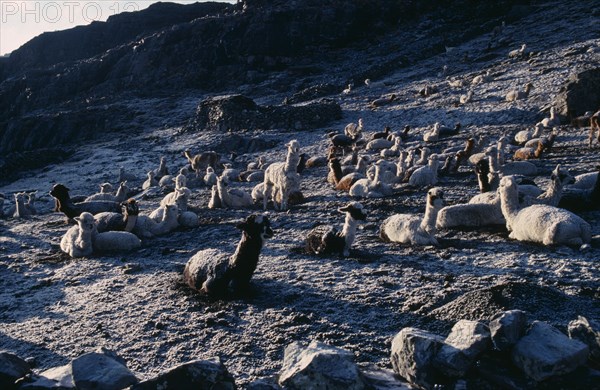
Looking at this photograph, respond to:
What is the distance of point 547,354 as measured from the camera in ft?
12.8

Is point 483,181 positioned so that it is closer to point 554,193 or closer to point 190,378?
point 554,193

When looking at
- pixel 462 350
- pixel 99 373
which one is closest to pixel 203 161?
pixel 99 373

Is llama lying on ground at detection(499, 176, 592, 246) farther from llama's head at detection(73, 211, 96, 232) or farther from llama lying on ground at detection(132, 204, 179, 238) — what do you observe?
llama's head at detection(73, 211, 96, 232)

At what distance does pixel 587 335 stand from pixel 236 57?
38.5m

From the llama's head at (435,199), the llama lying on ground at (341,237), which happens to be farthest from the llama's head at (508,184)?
the llama lying on ground at (341,237)

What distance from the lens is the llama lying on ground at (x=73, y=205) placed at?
40.6ft

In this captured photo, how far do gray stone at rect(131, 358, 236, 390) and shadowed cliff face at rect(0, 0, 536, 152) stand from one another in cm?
2783

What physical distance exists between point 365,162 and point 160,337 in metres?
9.50

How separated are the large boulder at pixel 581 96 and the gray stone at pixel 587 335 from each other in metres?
13.0

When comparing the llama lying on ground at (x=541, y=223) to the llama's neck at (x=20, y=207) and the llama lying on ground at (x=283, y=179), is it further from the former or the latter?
the llama's neck at (x=20, y=207)

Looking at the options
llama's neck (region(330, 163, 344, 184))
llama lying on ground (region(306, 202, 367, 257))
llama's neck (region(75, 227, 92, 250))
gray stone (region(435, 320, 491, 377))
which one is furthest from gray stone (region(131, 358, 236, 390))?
llama's neck (region(330, 163, 344, 184))

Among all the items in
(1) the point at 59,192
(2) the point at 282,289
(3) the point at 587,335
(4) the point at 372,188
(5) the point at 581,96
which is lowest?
(2) the point at 282,289

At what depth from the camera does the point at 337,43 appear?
39.2 m

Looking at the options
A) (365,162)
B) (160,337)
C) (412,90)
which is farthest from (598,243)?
(412,90)
